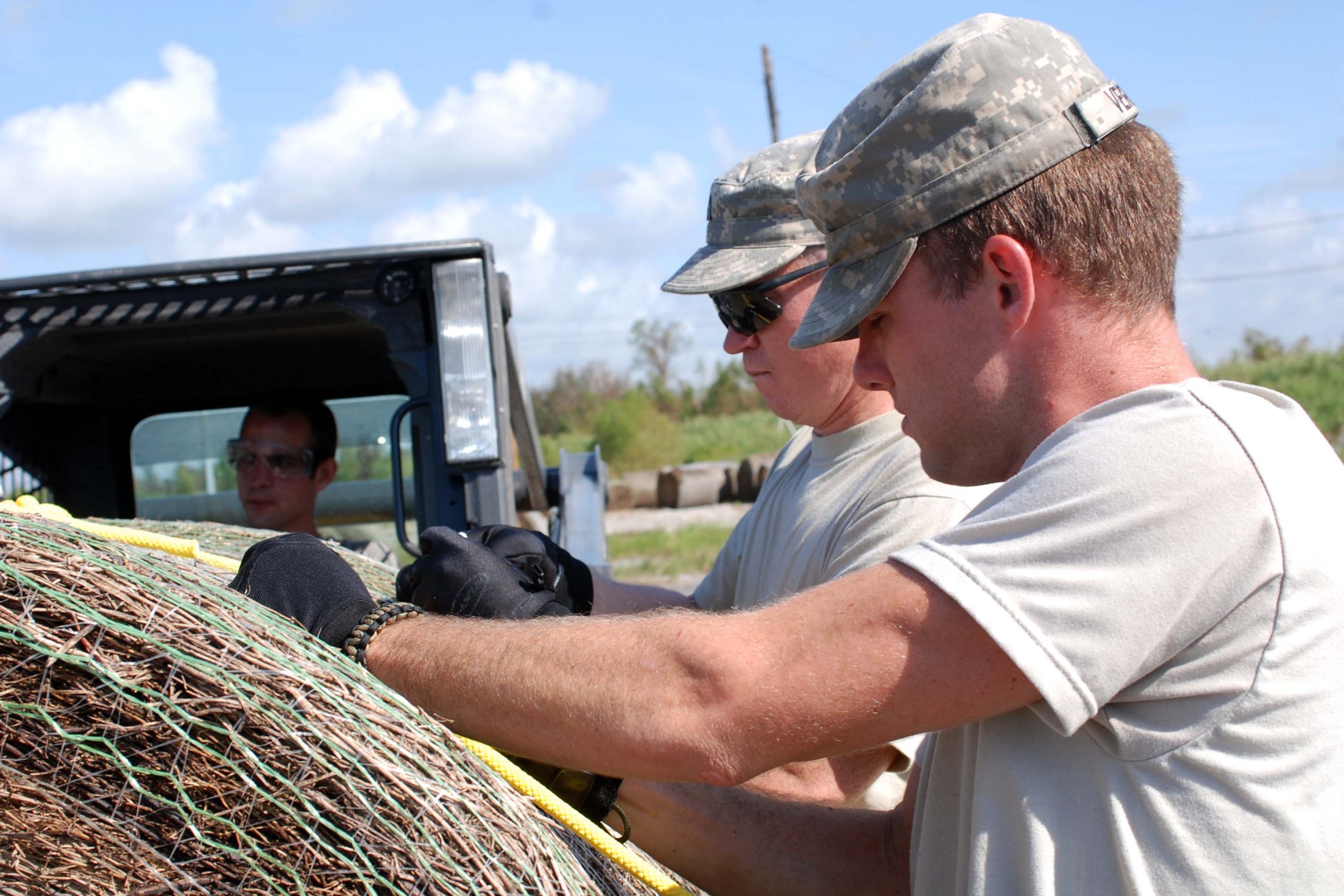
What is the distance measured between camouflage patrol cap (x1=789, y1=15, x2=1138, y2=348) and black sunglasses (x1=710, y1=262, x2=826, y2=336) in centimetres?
98

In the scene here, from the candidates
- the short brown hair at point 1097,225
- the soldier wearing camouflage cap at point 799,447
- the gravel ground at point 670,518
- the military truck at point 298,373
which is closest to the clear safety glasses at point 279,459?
the military truck at point 298,373

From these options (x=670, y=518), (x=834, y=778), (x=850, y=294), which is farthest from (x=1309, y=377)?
(x=850, y=294)

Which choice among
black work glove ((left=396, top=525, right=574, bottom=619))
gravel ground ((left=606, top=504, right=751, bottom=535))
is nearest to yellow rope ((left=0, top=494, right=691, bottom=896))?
black work glove ((left=396, top=525, right=574, bottom=619))

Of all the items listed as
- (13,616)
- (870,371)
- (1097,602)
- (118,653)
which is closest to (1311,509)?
(1097,602)

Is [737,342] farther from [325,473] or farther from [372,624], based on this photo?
[325,473]

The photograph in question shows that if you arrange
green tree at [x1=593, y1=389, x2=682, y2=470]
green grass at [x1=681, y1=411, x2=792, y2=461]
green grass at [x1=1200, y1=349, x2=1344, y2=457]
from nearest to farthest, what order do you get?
green grass at [x1=1200, y1=349, x2=1344, y2=457] < green tree at [x1=593, y1=389, x2=682, y2=470] < green grass at [x1=681, y1=411, x2=792, y2=461]

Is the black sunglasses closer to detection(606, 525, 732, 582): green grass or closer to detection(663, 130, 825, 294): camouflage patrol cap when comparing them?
detection(663, 130, 825, 294): camouflage patrol cap

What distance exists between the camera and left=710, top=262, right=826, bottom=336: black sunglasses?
262 centimetres

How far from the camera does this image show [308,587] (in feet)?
5.31

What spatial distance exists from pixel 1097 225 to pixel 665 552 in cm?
1394

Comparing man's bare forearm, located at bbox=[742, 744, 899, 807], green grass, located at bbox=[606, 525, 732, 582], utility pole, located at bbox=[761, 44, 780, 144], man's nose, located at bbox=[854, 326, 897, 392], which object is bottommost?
green grass, located at bbox=[606, 525, 732, 582]

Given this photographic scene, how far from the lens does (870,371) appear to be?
5.61ft

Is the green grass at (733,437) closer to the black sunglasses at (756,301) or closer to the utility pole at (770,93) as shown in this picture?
the utility pole at (770,93)

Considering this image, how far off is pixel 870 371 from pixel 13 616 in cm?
113
